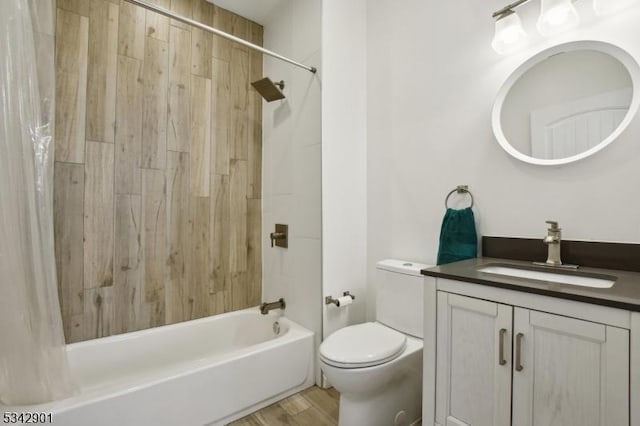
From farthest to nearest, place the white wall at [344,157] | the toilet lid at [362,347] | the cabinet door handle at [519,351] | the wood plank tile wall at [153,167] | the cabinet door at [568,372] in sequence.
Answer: the white wall at [344,157] < the wood plank tile wall at [153,167] < the toilet lid at [362,347] < the cabinet door handle at [519,351] < the cabinet door at [568,372]

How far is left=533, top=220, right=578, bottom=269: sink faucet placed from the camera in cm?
122

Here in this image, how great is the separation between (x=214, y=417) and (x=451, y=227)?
62.0 inches

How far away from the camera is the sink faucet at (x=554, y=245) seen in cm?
122

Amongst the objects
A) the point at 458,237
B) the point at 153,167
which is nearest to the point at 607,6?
the point at 458,237

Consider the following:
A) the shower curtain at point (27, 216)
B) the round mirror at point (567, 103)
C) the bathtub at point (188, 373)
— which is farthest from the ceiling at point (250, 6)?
the bathtub at point (188, 373)

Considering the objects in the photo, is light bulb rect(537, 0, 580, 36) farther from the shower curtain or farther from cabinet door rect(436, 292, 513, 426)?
the shower curtain

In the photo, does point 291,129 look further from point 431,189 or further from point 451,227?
point 451,227

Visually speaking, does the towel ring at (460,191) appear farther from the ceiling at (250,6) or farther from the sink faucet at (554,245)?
the ceiling at (250,6)

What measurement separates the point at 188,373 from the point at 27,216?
38.0 inches

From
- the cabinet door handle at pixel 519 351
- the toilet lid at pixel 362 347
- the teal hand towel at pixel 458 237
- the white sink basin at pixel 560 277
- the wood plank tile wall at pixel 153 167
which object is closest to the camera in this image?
the cabinet door handle at pixel 519 351

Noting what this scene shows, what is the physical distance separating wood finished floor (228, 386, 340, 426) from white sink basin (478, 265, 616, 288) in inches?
46.2

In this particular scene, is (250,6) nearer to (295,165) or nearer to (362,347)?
(295,165)

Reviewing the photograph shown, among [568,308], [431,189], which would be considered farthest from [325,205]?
[568,308]

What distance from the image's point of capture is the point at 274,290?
7.62 feet
